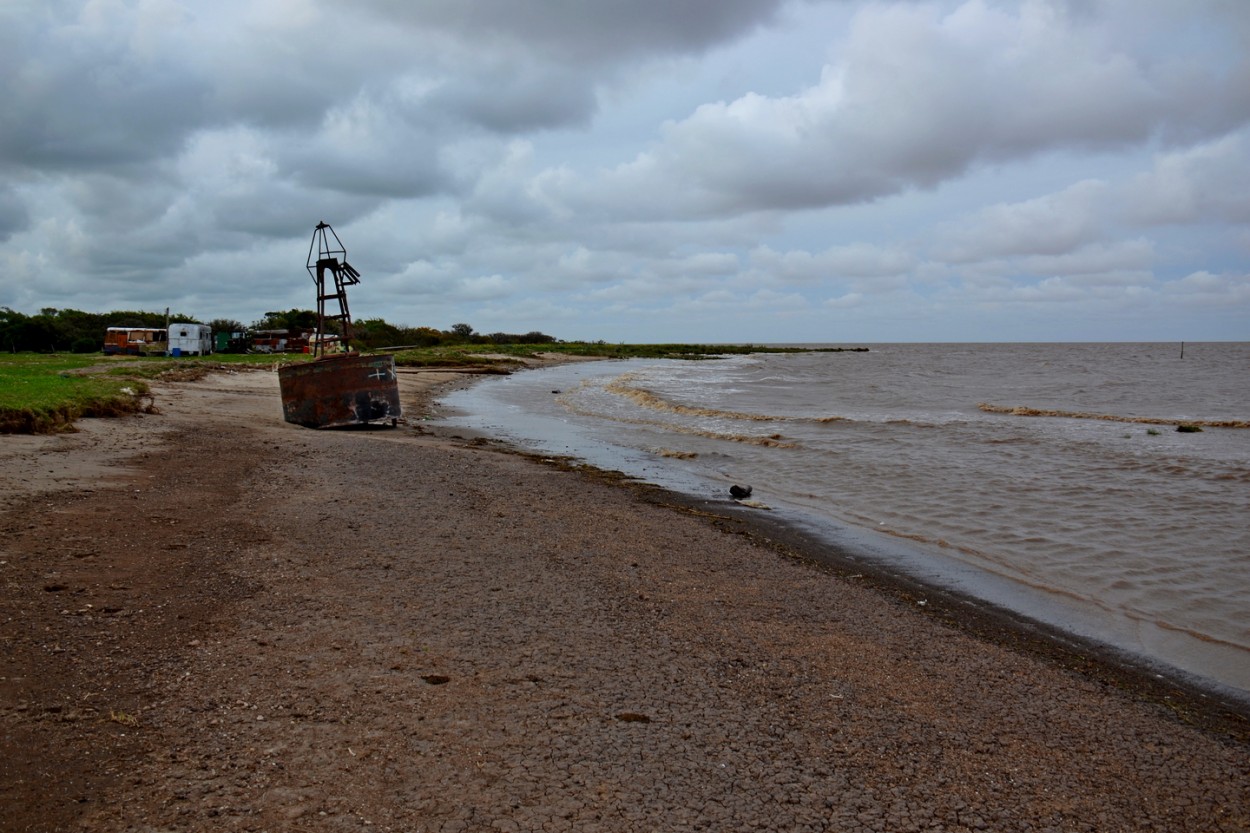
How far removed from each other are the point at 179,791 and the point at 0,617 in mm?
2693

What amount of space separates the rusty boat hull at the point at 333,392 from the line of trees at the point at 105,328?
66.5 feet

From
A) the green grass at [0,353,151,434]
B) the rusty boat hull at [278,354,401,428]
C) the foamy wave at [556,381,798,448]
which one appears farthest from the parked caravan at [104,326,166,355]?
the rusty boat hull at [278,354,401,428]

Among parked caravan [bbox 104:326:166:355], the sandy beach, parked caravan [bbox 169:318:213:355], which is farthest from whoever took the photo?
parked caravan [bbox 104:326:166:355]

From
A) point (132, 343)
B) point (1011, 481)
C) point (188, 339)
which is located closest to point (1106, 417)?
point (1011, 481)

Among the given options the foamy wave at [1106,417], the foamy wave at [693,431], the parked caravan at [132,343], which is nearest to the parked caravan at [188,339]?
the parked caravan at [132,343]

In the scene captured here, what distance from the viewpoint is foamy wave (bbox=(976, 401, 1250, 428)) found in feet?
84.8

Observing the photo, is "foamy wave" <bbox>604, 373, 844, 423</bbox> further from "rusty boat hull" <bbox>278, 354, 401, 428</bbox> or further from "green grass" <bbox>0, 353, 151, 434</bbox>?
"green grass" <bbox>0, 353, 151, 434</bbox>

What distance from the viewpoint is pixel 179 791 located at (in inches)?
136

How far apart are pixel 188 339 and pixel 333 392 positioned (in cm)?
3858

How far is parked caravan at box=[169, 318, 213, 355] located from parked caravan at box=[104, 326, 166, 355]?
1.54 m

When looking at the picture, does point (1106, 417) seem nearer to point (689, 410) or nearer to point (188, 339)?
point (689, 410)

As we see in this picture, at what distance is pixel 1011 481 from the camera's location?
47.3 feet

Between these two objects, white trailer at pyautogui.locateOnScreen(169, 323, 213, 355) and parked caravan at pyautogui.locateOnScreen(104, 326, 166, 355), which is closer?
white trailer at pyautogui.locateOnScreen(169, 323, 213, 355)

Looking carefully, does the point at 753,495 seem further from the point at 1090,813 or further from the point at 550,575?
the point at 1090,813
